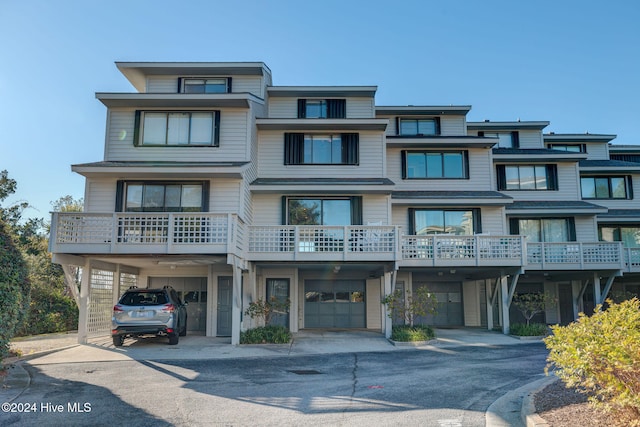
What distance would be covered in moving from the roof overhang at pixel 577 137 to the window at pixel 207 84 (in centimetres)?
1831

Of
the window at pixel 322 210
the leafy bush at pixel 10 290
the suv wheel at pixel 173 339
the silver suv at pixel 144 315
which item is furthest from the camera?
the window at pixel 322 210

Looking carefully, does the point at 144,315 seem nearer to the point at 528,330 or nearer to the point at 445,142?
the point at 528,330

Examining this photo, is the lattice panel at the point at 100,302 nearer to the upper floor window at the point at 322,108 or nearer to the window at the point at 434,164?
the upper floor window at the point at 322,108

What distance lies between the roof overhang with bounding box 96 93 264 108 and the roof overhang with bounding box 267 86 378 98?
359 cm

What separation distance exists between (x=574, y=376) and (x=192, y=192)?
13870 mm

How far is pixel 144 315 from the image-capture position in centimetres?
1388

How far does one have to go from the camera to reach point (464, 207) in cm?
2112

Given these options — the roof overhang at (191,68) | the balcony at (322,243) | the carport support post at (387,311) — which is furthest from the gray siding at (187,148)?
the carport support post at (387,311)

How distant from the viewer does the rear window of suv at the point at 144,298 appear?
1405cm

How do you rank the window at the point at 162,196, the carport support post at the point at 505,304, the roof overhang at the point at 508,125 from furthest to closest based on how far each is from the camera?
the roof overhang at the point at 508,125, the carport support post at the point at 505,304, the window at the point at 162,196

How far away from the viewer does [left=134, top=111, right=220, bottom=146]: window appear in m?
17.9

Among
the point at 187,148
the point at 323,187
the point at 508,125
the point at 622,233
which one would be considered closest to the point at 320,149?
the point at 323,187

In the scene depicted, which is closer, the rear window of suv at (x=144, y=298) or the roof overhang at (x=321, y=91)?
the rear window of suv at (x=144, y=298)

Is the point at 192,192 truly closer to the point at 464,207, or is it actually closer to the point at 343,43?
the point at 343,43
